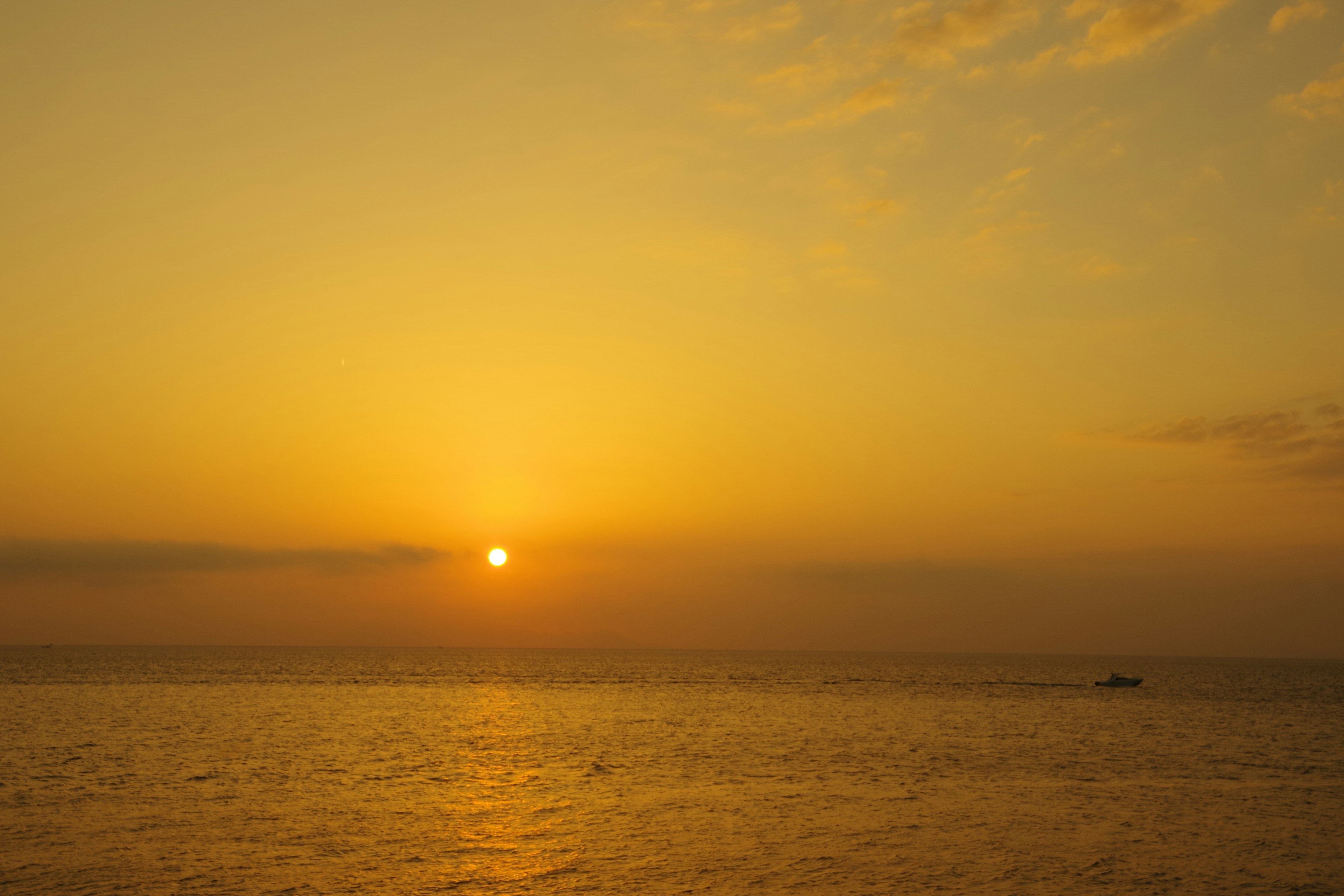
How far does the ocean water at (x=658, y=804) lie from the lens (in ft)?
107

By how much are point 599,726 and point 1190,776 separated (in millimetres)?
47335

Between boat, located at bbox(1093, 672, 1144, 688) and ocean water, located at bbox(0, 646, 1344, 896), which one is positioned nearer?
ocean water, located at bbox(0, 646, 1344, 896)

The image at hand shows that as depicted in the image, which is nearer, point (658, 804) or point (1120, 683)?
point (658, 804)

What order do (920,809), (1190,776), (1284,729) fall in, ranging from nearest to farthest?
(920,809), (1190,776), (1284,729)

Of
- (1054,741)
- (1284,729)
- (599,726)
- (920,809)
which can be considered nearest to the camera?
(920,809)

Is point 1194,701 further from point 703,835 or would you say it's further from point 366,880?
point 366,880

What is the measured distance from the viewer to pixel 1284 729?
304 ft

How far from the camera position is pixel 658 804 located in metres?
45.2

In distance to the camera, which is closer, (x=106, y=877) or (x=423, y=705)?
(x=106, y=877)

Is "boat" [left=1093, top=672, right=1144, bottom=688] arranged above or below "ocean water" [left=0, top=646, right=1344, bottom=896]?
below

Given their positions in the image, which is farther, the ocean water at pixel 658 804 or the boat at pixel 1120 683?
the boat at pixel 1120 683

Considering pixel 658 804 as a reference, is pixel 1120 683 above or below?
below

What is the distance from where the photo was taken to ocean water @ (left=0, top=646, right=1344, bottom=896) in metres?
32.6

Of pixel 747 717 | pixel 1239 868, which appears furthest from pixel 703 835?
pixel 747 717
